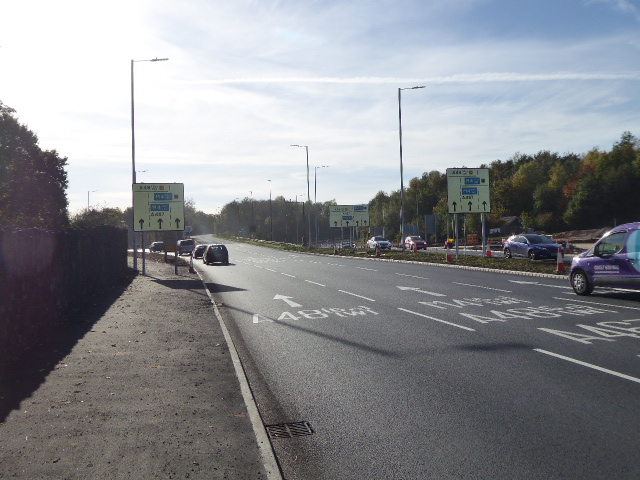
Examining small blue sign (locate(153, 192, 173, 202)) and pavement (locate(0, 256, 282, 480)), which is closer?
pavement (locate(0, 256, 282, 480))

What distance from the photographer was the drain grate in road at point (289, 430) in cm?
566

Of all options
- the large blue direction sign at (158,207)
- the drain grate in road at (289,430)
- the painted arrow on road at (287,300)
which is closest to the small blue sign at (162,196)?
the large blue direction sign at (158,207)

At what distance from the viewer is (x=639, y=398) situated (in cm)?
631

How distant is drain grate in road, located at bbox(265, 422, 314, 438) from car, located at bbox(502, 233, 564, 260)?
26.4 metres

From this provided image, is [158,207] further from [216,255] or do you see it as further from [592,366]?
A: [592,366]

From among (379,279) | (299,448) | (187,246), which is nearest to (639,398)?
(299,448)

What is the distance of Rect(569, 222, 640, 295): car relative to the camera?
13867 mm

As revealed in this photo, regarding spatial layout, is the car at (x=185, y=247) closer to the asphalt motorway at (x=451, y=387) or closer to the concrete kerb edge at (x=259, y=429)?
the asphalt motorway at (x=451, y=387)

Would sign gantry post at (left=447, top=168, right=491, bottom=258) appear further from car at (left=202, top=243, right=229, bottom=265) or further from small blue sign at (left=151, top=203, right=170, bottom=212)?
car at (left=202, top=243, right=229, bottom=265)

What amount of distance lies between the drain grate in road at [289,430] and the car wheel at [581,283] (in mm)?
11742

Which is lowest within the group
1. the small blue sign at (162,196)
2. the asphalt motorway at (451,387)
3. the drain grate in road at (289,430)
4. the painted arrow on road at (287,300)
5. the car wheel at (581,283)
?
the painted arrow on road at (287,300)

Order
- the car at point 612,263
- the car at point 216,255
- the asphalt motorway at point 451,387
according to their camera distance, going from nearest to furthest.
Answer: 1. the asphalt motorway at point 451,387
2. the car at point 612,263
3. the car at point 216,255

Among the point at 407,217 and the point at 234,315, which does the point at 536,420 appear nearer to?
the point at 234,315

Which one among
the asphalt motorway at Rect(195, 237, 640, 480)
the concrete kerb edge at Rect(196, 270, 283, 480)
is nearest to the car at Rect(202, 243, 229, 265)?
the asphalt motorway at Rect(195, 237, 640, 480)
